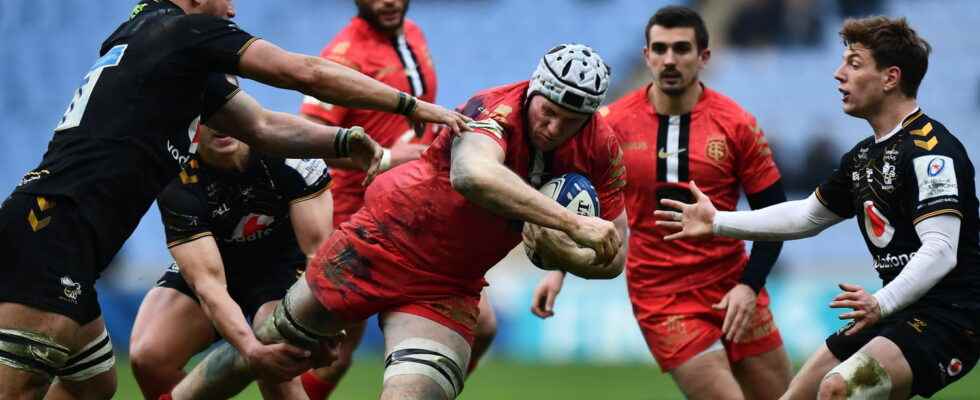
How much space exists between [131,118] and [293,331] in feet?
4.49

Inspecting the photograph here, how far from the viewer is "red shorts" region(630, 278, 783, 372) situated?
6992mm

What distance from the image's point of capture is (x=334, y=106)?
805 centimetres

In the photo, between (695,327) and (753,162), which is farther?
(753,162)

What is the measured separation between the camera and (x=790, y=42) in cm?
1549

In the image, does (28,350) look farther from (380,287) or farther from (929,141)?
(929,141)

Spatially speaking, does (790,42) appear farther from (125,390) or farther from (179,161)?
(179,161)

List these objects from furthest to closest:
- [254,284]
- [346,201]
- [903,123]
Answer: [346,201]
[254,284]
[903,123]

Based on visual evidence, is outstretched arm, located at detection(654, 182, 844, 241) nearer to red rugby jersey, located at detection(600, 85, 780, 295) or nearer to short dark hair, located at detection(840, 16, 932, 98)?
short dark hair, located at detection(840, 16, 932, 98)

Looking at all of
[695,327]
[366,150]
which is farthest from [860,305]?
[366,150]

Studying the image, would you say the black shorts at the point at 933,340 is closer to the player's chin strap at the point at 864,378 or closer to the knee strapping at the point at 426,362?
the player's chin strap at the point at 864,378

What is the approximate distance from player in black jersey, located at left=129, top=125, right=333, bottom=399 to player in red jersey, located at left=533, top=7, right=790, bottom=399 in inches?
52.5

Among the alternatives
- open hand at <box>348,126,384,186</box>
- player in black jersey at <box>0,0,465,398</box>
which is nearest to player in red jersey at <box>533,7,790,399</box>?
open hand at <box>348,126,384,186</box>

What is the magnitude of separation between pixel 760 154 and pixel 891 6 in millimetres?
8992

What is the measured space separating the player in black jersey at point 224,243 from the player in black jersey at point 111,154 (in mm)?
1166
